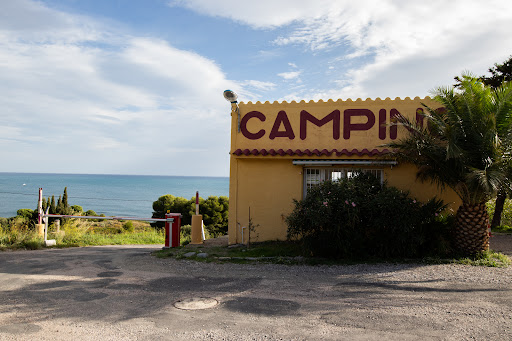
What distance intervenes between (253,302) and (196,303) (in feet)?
2.86

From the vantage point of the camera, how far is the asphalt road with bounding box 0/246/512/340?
4.76 m

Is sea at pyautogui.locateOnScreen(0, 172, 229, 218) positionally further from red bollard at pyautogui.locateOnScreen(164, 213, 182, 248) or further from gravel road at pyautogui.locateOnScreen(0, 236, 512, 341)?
gravel road at pyautogui.locateOnScreen(0, 236, 512, 341)

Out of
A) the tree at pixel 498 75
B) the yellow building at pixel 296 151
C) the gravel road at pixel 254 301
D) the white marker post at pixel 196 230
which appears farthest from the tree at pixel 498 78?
the white marker post at pixel 196 230

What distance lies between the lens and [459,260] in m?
8.63

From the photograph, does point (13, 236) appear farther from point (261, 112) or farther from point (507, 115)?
point (507, 115)

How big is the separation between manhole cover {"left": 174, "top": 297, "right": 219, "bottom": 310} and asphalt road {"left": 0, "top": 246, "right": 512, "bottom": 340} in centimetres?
3

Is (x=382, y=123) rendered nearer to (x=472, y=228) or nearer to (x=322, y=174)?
(x=322, y=174)

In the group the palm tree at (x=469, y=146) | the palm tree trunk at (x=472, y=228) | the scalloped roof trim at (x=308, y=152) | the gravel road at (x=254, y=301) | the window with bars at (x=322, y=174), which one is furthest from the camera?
the window with bars at (x=322, y=174)

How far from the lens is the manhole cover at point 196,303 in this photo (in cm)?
575

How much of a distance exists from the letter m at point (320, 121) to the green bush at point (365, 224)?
2.45 metres

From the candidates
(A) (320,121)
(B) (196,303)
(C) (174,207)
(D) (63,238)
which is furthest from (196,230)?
(C) (174,207)

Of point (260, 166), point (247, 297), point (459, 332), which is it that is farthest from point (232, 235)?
point (459, 332)

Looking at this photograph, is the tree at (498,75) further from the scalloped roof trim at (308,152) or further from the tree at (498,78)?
the scalloped roof trim at (308,152)

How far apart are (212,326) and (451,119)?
7.22 m
